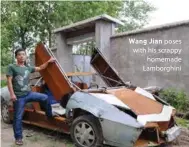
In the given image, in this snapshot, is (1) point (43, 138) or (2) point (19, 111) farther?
(1) point (43, 138)

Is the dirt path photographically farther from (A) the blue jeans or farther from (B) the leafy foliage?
(B) the leafy foliage

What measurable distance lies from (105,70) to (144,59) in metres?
3.14

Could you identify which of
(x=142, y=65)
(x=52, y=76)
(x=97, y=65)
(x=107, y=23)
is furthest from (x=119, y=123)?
(x=107, y=23)

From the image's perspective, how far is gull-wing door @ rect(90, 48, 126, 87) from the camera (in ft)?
22.7

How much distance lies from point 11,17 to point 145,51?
31.4ft

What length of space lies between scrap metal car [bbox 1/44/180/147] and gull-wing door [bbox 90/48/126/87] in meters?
0.54

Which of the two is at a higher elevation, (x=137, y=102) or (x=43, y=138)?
(x=137, y=102)

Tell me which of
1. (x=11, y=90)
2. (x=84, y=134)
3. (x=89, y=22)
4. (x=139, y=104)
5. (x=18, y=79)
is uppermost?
(x=89, y=22)

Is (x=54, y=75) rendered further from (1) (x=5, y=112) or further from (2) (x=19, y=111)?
(1) (x=5, y=112)

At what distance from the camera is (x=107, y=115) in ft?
16.8

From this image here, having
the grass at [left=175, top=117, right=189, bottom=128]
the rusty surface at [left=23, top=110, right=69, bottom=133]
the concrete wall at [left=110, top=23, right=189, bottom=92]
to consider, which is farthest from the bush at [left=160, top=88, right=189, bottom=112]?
the rusty surface at [left=23, top=110, right=69, bottom=133]

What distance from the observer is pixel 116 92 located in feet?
19.3

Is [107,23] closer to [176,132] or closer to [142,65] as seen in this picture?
[142,65]

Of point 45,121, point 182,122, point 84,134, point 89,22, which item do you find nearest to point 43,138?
point 45,121
